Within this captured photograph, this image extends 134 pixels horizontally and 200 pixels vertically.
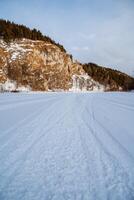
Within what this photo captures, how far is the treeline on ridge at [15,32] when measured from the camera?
112 m

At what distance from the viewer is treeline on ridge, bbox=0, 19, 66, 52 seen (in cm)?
11219

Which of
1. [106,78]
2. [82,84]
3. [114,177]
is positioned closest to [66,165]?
[114,177]

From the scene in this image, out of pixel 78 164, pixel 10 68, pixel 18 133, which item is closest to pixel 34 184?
pixel 78 164

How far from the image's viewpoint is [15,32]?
119 metres

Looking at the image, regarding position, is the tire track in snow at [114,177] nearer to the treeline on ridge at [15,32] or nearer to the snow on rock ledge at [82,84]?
the snow on rock ledge at [82,84]

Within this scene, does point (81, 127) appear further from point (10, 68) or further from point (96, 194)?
point (10, 68)

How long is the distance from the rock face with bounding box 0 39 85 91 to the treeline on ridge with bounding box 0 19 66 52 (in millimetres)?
4872

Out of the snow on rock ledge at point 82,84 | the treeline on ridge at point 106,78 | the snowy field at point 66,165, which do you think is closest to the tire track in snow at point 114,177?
the snowy field at point 66,165

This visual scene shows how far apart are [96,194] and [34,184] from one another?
953mm

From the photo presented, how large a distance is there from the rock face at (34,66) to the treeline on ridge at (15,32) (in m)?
4.87

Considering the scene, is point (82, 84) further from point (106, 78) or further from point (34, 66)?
point (106, 78)

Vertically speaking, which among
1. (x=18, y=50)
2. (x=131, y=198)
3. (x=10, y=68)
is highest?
(x=18, y=50)

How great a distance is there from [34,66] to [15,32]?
95.1ft

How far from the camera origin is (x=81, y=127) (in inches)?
342
